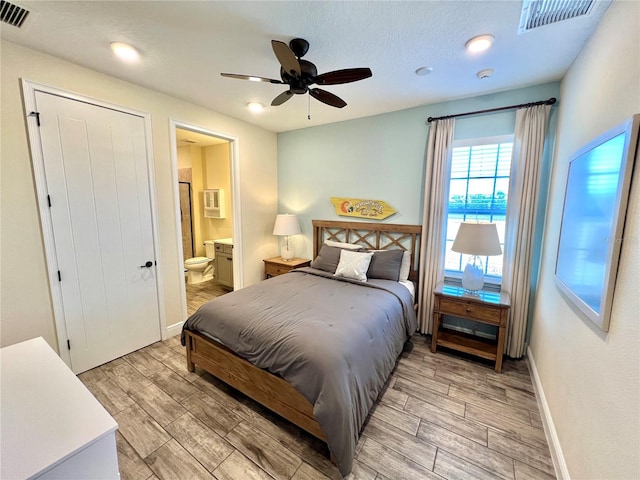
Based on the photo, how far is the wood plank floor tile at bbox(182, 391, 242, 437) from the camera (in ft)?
6.19

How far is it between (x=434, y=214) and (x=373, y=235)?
870 millimetres

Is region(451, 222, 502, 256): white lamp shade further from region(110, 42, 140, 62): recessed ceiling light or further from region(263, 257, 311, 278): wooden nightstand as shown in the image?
region(110, 42, 140, 62): recessed ceiling light

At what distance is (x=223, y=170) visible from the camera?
16.5ft

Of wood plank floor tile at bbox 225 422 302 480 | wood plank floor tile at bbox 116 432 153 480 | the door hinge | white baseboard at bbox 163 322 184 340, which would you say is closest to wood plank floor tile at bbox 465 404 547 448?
wood plank floor tile at bbox 225 422 302 480

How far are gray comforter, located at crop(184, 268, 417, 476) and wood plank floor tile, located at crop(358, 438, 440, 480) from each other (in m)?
0.18

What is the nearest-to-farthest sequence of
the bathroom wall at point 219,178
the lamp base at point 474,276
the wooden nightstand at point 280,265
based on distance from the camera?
the lamp base at point 474,276, the wooden nightstand at point 280,265, the bathroom wall at point 219,178

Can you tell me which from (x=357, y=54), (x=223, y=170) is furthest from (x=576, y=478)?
(x=223, y=170)

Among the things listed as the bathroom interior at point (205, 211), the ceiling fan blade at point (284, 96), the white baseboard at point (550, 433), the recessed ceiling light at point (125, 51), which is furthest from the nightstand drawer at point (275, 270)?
the white baseboard at point (550, 433)

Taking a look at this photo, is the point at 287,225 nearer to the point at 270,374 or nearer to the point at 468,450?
the point at 270,374

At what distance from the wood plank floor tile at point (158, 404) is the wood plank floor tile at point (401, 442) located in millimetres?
1463

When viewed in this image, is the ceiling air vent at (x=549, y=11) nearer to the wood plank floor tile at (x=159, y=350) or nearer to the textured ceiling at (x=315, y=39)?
the textured ceiling at (x=315, y=39)

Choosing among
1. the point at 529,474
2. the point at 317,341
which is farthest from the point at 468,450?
the point at 317,341

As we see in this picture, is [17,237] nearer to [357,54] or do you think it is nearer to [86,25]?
[86,25]

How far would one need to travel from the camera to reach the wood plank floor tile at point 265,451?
1.58 meters
